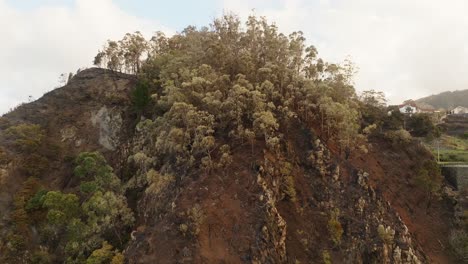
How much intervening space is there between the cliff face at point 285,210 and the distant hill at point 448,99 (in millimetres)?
163125

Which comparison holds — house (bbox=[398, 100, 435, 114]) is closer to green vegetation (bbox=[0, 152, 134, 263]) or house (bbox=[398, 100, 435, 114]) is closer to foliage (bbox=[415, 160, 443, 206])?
foliage (bbox=[415, 160, 443, 206])

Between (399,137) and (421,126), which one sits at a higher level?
(421,126)

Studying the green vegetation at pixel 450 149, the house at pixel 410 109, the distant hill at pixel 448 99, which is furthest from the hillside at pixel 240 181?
the distant hill at pixel 448 99

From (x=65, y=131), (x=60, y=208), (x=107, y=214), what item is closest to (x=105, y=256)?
(x=107, y=214)

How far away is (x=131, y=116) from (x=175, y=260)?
70.8 feet

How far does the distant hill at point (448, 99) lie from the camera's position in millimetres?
179762

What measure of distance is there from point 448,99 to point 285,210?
189755 millimetres

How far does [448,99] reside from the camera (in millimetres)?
188875

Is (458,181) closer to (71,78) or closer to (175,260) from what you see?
(175,260)

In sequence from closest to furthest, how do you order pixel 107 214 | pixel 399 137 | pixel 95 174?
pixel 107 214 < pixel 95 174 < pixel 399 137

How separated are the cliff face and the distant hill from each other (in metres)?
163

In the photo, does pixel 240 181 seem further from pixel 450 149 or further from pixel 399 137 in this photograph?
pixel 450 149

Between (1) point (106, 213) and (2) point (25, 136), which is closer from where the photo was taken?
(1) point (106, 213)

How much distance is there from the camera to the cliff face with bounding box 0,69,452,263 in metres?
24.6
